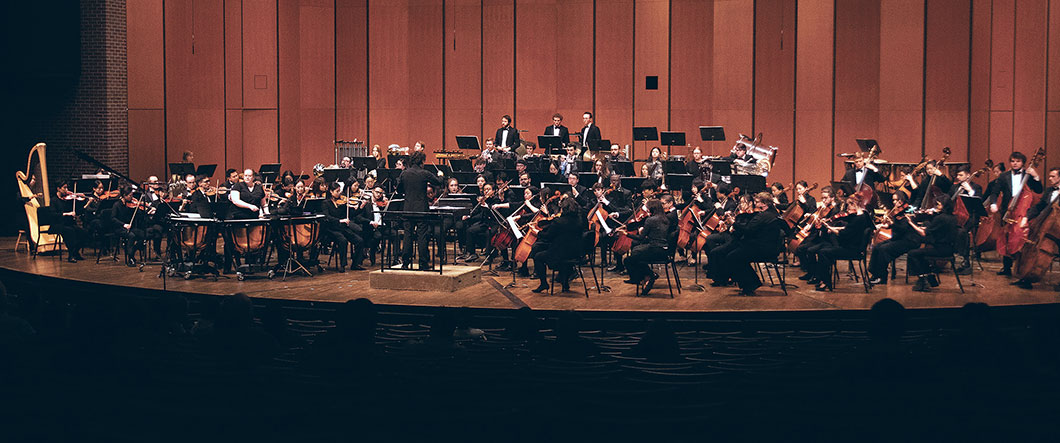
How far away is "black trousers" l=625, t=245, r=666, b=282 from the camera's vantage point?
9695 mm

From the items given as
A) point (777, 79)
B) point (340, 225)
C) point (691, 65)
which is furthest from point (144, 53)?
point (777, 79)

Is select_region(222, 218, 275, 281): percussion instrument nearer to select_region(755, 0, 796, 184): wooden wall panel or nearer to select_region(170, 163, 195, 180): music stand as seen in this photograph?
select_region(170, 163, 195, 180): music stand

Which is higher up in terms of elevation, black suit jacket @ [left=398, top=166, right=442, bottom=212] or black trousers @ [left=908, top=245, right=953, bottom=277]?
black suit jacket @ [left=398, top=166, right=442, bottom=212]

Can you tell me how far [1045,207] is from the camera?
10.1 m

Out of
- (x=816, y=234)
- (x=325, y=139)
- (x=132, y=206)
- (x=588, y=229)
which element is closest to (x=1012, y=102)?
(x=816, y=234)

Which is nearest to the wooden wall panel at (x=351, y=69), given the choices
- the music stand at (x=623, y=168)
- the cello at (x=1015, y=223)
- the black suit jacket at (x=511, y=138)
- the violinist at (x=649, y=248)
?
the black suit jacket at (x=511, y=138)

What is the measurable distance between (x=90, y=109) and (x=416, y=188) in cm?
800

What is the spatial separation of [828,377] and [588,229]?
21.6 ft

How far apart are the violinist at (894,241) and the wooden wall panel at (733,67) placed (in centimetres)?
738

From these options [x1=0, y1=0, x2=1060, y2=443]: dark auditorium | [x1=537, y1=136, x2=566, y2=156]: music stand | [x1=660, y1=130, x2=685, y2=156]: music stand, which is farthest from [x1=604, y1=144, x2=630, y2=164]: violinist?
[x1=537, y1=136, x2=566, y2=156]: music stand

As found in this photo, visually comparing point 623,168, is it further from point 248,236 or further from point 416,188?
point 248,236

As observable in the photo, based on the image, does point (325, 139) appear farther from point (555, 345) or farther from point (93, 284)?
point (555, 345)

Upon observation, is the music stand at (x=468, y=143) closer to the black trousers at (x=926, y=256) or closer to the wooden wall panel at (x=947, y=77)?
the black trousers at (x=926, y=256)

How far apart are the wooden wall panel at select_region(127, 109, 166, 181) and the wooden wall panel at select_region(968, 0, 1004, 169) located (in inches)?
548
